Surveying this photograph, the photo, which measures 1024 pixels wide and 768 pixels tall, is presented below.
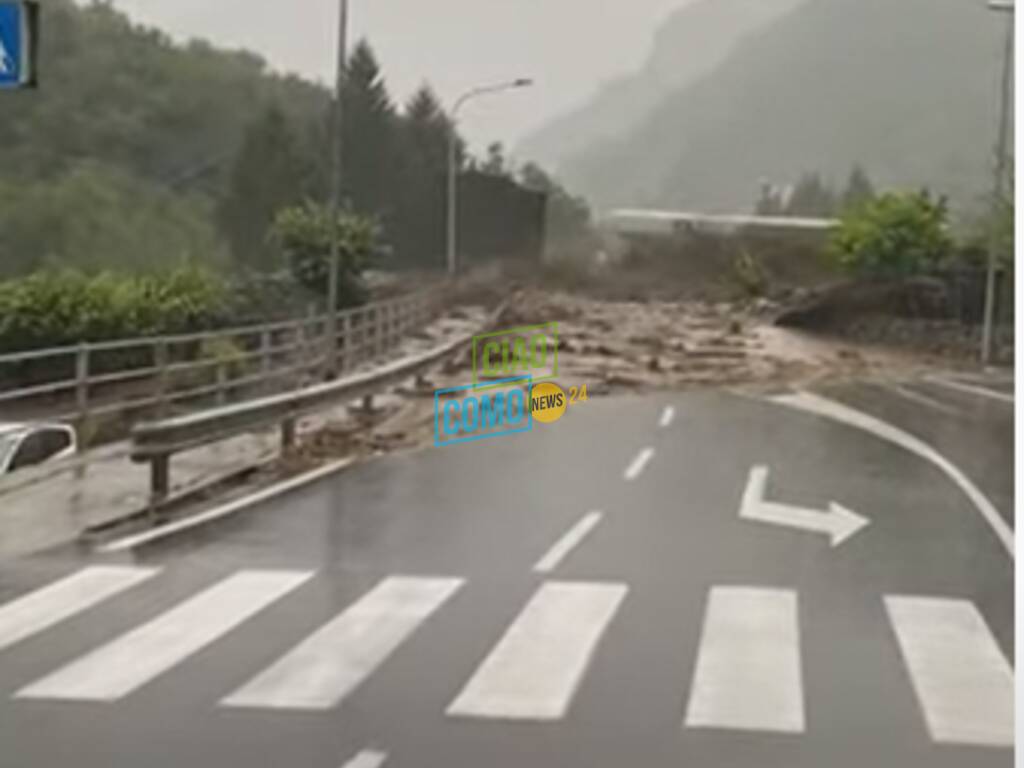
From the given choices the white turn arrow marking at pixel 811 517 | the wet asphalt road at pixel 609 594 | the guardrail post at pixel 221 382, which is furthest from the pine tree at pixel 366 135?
the white turn arrow marking at pixel 811 517

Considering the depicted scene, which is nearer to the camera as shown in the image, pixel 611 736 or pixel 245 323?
pixel 611 736

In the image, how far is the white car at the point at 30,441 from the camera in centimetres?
263

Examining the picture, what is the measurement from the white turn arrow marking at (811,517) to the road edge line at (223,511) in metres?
0.76

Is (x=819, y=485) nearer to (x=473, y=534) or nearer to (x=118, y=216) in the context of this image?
(x=473, y=534)

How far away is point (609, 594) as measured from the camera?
2.51 m

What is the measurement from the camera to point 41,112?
253cm

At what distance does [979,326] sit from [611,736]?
0.91 meters

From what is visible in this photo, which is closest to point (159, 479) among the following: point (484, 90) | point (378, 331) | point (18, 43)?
point (378, 331)

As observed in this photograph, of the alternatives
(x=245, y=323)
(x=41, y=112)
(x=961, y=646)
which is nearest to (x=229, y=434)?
(x=245, y=323)

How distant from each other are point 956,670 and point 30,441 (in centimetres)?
162

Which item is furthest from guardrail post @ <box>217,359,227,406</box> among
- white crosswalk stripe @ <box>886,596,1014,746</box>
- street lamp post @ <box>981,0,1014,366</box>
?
street lamp post @ <box>981,0,1014,366</box>

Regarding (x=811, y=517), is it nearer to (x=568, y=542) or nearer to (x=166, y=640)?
(x=568, y=542)

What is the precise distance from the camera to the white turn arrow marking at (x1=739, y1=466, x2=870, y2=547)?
2.55m

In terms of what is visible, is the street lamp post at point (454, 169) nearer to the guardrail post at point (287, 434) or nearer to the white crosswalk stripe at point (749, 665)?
the guardrail post at point (287, 434)
